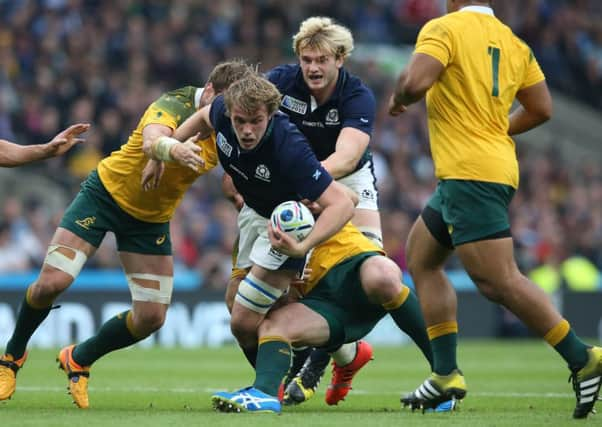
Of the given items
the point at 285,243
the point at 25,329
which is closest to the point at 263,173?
the point at 285,243

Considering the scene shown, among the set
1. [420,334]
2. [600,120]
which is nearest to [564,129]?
[600,120]

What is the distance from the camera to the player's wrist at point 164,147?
7582 mm

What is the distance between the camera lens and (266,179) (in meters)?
7.32

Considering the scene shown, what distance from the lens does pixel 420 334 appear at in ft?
26.9

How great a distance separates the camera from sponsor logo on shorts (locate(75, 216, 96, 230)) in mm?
8578

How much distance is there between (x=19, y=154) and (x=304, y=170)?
2.11 meters

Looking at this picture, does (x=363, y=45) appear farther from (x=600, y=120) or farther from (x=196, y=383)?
(x=196, y=383)

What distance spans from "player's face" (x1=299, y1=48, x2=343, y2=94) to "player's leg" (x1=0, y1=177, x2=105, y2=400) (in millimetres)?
1679

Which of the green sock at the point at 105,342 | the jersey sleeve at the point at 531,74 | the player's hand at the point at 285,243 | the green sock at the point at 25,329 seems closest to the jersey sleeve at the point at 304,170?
the player's hand at the point at 285,243

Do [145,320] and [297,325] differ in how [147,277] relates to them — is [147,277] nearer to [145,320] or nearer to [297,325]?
[145,320]

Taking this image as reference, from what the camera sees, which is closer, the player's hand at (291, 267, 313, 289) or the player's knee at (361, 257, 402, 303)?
the player's knee at (361, 257, 402, 303)

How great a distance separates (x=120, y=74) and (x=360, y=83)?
482 inches

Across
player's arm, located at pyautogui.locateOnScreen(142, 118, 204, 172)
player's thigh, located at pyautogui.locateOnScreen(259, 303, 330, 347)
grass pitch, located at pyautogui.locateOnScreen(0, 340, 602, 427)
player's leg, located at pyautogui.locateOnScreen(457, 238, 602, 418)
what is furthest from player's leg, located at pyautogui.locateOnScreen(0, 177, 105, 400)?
player's leg, located at pyautogui.locateOnScreen(457, 238, 602, 418)

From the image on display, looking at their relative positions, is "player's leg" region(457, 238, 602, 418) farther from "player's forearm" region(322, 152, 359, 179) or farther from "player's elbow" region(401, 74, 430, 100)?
"player's forearm" region(322, 152, 359, 179)
